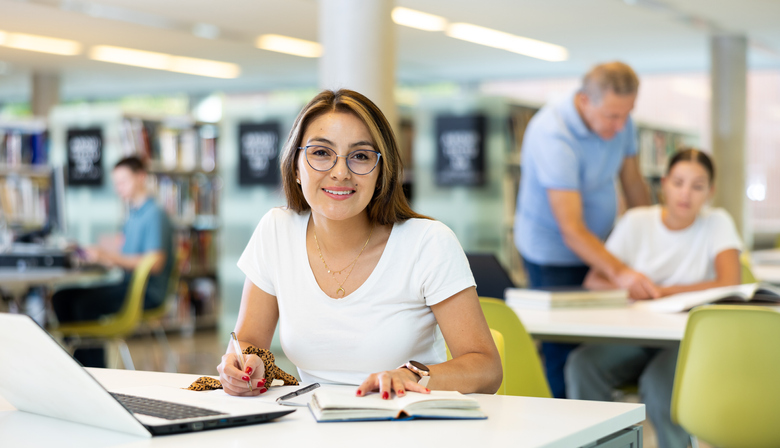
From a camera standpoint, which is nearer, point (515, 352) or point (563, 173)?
point (515, 352)

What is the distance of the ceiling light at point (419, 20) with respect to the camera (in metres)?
7.46

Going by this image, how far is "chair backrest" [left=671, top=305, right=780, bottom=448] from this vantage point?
210cm

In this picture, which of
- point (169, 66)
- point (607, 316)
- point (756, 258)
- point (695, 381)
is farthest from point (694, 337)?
point (169, 66)

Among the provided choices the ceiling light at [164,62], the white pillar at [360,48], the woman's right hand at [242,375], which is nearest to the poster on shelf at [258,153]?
the white pillar at [360,48]

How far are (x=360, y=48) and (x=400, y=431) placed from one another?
275 cm

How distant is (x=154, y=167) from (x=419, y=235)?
5.84 metres

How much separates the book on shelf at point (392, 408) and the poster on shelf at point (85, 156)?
6229 mm

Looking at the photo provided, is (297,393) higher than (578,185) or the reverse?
the reverse

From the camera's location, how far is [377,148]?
168 centimetres

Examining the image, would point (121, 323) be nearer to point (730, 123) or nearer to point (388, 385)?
point (388, 385)

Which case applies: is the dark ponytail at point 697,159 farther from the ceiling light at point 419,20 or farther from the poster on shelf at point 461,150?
the ceiling light at point 419,20

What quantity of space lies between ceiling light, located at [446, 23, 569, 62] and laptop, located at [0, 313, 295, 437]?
7.21 metres

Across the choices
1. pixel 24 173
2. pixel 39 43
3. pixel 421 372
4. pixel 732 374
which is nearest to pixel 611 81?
pixel 732 374

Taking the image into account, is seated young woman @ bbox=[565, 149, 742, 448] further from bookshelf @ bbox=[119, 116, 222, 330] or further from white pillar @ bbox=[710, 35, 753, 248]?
white pillar @ bbox=[710, 35, 753, 248]
